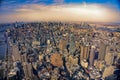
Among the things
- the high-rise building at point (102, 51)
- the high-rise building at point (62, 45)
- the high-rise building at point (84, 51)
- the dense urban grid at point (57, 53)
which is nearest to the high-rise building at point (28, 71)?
the dense urban grid at point (57, 53)

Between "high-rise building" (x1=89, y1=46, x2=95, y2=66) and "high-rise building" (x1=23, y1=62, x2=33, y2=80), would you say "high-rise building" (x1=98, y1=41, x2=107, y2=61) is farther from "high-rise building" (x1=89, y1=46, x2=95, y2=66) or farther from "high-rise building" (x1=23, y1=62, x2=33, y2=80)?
"high-rise building" (x1=23, y1=62, x2=33, y2=80)

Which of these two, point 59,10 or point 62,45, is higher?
point 59,10

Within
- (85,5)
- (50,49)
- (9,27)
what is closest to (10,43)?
(9,27)

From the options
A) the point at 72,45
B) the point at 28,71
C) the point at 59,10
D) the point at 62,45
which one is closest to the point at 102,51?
the point at 72,45

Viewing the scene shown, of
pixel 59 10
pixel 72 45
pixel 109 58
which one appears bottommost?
pixel 109 58

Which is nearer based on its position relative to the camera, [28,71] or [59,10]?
[59,10]

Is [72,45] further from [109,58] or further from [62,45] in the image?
[109,58]
